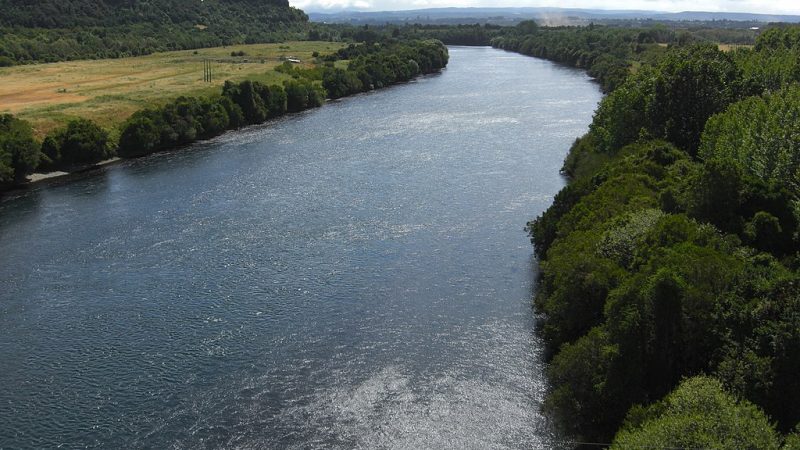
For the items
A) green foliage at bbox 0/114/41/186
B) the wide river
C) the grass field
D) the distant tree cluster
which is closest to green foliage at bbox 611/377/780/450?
the wide river

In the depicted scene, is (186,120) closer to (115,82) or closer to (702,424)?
(115,82)

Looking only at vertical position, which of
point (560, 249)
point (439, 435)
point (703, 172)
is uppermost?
point (703, 172)

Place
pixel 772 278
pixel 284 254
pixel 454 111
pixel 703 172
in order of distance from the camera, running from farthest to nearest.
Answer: pixel 454 111 → pixel 284 254 → pixel 703 172 → pixel 772 278

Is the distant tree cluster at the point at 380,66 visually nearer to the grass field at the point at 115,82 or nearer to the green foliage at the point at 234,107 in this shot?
the green foliage at the point at 234,107

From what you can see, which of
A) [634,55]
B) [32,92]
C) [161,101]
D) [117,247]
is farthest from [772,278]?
[634,55]

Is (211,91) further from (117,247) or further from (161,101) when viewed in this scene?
(117,247)

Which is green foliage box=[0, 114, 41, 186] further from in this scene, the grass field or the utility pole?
the utility pole

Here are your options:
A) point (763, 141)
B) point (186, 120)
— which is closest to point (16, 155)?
point (186, 120)
